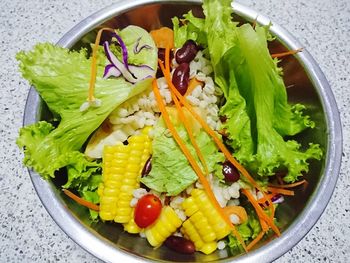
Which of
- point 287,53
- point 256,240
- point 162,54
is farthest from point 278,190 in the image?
point 162,54

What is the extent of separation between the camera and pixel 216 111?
3.50 feet

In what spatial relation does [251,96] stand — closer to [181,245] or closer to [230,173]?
[230,173]

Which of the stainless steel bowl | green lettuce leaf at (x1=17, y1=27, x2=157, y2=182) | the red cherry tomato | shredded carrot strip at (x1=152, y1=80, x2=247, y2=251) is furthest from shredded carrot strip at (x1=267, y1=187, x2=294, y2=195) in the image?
green lettuce leaf at (x1=17, y1=27, x2=157, y2=182)

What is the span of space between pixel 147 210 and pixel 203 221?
0.43 ft

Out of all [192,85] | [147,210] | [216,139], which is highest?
[192,85]

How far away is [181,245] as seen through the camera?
1.00 metres

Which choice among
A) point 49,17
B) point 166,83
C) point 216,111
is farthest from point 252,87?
point 49,17

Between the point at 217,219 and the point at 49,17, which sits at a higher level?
the point at 49,17

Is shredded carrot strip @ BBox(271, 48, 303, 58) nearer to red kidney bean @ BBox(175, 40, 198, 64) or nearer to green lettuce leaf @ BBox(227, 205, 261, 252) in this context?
red kidney bean @ BBox(175, 40, 198, 64)

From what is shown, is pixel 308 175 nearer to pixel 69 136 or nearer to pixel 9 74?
pixel 69 136

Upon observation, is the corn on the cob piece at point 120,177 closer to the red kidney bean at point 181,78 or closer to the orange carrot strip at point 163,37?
the red kidney bean at point 181,78

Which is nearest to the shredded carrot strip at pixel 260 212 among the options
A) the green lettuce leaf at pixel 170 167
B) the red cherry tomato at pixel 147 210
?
the green lettuce leaf at pixel 170 167

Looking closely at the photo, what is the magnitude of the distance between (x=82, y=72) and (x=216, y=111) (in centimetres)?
34

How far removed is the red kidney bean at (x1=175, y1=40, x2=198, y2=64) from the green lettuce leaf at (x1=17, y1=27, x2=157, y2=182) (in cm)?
11
